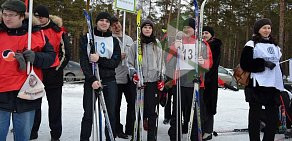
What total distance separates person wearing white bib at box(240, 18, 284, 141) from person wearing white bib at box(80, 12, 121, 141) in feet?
5.67

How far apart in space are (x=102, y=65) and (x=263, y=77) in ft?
6.81

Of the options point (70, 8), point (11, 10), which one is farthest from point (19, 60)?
point (70, 8)

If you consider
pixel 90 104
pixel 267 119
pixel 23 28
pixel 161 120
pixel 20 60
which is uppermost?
pixel 23 28

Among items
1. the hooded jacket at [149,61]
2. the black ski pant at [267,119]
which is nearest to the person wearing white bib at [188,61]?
the hooded jacket at [149,61]

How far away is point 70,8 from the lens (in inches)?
965

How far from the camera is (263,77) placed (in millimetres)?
4078

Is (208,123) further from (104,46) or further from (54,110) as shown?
(54,110)

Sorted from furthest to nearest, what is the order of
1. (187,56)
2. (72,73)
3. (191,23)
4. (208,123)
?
(72,73)
(208,123)
(191,23)
(187,56)

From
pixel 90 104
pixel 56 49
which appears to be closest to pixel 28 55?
pixel 90 104

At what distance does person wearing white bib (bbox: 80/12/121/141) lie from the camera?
13.1 ft

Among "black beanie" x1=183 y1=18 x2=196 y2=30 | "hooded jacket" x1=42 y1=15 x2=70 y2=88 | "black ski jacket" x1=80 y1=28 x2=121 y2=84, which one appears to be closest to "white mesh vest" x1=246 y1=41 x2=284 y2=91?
"black beanie" x1=183 y1=18 x2=196 y2=30

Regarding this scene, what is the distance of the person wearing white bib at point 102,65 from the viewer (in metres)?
4.00

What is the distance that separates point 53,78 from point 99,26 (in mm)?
1028

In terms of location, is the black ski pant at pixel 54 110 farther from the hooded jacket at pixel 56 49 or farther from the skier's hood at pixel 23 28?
the skier's hood at pixel 23 28
